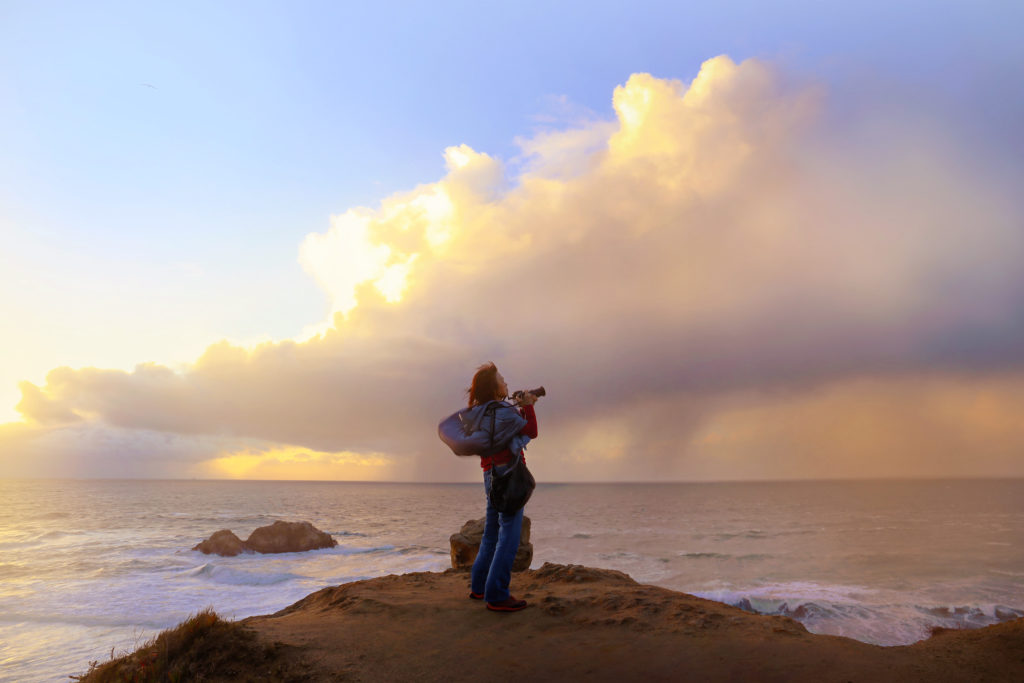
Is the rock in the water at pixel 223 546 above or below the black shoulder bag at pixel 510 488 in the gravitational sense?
below

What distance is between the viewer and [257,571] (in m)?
23.6

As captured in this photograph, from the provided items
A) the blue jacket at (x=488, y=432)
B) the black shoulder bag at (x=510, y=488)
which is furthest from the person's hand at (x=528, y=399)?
the black shoulder bag at (x=510, y=488)

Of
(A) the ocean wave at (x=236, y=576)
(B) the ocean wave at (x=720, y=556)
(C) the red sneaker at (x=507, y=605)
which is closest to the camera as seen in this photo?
(C) the red sneaker at (x=507, y=605)

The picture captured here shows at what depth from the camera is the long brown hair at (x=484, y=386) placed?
252 inches

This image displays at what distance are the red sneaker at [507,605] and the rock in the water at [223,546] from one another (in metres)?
27.2

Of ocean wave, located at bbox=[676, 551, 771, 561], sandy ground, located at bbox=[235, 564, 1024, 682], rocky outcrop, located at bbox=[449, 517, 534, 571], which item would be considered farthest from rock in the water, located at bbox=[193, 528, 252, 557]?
sandy ground, located at bbox=[235, 564, 1024, 682]

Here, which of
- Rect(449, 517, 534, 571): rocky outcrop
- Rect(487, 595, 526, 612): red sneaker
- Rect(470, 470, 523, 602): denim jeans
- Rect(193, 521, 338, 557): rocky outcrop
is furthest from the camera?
Rect(193, 521, 338, 557): rocky outcrop

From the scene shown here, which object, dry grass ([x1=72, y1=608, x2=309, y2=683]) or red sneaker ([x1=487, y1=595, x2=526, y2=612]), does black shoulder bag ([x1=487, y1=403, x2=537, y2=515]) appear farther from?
dry grass ([x1=72, y1=608, x2=309, y2=683])

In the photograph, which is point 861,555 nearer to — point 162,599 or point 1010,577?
point 1010,577

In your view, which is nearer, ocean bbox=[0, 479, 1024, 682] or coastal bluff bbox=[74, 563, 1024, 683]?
coastal bluff bbox=[74, 563, 1024, 683]

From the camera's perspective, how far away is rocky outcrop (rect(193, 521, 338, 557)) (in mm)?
28828

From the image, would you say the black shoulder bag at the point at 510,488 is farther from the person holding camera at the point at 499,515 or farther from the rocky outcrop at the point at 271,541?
the rocky outcrop at the point at 271,541

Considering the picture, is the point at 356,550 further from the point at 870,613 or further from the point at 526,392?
the point at 526,392

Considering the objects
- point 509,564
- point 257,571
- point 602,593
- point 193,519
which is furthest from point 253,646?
point 193,519
